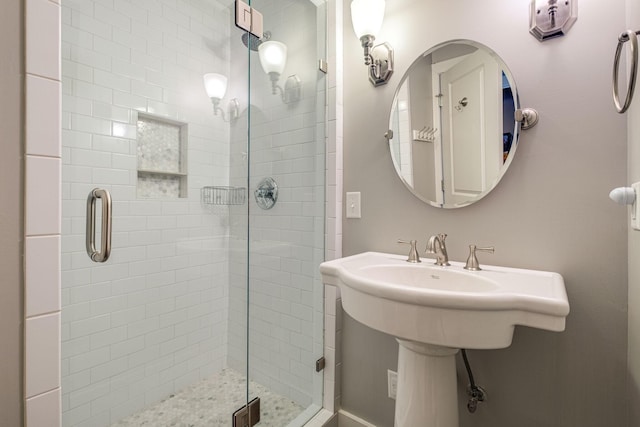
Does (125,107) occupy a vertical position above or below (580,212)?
above

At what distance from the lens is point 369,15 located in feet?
4.04

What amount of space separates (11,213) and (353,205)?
3.80ft

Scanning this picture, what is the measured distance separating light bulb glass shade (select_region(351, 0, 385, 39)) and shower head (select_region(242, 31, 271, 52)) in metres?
0.43

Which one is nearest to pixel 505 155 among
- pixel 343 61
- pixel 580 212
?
pixel 580 212

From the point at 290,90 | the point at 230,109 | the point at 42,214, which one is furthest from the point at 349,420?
the point at 230,109

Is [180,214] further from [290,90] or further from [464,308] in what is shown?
[464,308]

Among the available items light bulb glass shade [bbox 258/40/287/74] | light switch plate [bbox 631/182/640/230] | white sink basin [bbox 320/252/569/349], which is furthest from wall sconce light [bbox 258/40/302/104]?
light switch plate [bbox 631/182/640/230]

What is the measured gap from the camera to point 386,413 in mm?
1315

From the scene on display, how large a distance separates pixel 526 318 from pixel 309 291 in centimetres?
101

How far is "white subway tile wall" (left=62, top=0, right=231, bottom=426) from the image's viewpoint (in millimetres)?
1387

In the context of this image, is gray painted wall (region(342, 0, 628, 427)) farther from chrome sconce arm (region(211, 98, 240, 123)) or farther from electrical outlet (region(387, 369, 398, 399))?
chrome sconce arm (region(211, 98, 240, 123))

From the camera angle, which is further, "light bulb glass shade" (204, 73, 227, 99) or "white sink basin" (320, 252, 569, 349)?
"light bulb glass shade" (204, 73, 227, 99)

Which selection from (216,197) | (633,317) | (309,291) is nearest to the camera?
(633,317)

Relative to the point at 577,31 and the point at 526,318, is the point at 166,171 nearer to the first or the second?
the point at 526,318
